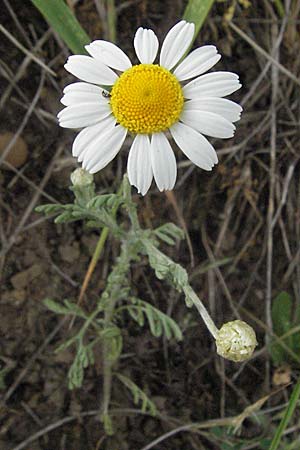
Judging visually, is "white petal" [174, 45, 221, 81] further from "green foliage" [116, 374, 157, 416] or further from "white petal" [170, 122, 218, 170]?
"green foliage" [116, 374, 157, 416]

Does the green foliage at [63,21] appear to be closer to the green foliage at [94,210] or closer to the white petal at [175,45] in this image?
the white petal at [175,45]

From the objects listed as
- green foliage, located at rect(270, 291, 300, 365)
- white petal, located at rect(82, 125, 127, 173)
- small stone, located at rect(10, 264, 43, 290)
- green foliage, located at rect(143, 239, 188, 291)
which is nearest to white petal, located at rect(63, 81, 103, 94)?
white petal, located at rect(82, 125, 127, 173)

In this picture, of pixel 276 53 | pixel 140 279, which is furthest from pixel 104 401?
pixel 276 53

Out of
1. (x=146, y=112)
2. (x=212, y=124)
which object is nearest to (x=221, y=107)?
(x=212, y=124)

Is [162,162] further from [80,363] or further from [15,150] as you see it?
[15,150]

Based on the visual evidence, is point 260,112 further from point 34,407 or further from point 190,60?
point 34,407

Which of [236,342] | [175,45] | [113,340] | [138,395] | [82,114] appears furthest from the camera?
[138,395]

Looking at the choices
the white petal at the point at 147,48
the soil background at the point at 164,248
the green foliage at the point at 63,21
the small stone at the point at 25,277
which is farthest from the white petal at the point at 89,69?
the small stone at the point at 25,277
